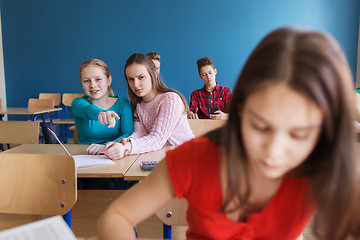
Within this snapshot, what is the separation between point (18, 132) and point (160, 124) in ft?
3.88

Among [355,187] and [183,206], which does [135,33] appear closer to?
[183,206]

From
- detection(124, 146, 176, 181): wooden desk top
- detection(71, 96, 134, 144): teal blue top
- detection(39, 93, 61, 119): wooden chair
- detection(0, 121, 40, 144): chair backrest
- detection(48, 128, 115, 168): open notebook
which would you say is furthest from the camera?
detection(39, 93, 61, 119): wooden chair

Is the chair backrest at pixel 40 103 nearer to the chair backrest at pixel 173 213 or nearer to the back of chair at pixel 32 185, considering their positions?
the back of chair at pixel 32 185

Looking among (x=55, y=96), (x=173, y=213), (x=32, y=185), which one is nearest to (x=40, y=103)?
(x=55, y=96)

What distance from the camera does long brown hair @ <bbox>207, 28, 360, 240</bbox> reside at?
48 centimetres

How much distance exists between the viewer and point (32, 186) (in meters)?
1.24

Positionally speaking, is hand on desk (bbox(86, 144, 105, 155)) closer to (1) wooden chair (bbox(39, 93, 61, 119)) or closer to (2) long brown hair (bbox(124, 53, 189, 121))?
(2) long brown hair (bbox(124, 53, 189, 121))

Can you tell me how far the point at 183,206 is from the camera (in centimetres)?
111

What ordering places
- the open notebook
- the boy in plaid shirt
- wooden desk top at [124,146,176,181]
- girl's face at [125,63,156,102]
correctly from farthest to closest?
1. the boy in plaid shirt
2. girl's face at [125,63,156,102]
3. the open notebook
4. wooden desk top at [124,146,176,181]

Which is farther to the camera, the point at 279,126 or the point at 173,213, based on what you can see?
the point at 173,213

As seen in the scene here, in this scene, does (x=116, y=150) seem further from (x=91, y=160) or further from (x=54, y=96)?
(x=54, y=96)

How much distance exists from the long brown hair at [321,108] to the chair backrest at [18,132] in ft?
6.51

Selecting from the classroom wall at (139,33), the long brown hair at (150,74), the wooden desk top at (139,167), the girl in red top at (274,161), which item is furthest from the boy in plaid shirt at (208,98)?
the girl in red top at (274,161)

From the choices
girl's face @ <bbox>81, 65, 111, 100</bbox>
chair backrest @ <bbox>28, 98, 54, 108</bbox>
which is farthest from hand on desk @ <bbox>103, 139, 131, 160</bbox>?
chair backrest @ <bbox>28, 98, 54, 108</bbox>
